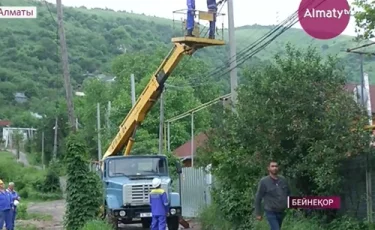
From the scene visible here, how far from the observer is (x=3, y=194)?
75.6 ft

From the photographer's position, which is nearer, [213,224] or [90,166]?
[213,224]

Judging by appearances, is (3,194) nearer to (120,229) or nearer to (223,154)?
Result: (120,229)

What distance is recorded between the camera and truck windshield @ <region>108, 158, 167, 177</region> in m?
24.1

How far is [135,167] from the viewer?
24.1m

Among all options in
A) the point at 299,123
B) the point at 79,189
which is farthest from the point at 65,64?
the point at 299,123

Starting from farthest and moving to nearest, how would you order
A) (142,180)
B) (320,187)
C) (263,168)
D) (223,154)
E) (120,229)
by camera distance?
(120,229)
(142,180)
(223,154)
(263,168)
(320,187)

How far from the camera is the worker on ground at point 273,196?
14.2 m

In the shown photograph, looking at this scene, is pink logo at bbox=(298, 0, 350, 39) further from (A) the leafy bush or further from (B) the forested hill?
(B) the forested hill

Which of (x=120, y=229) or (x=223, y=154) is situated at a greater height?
(x=223, y=154)

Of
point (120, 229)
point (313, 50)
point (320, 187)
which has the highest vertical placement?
point (313, 50)

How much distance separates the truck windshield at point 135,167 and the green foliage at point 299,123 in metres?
6.49

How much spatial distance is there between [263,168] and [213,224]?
592 cm

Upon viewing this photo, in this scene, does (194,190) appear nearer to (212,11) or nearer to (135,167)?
(135,167)

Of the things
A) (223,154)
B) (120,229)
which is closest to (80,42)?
(120,229)
